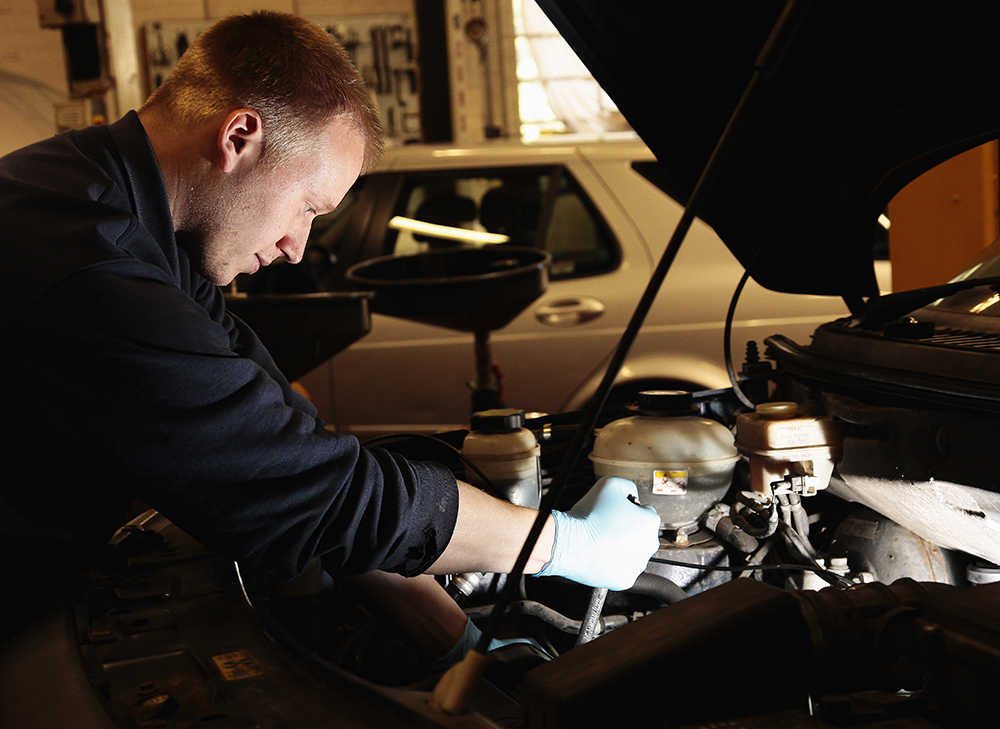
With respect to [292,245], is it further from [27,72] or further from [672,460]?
[27,72]

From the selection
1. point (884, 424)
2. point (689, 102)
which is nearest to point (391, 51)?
point (689, 102)

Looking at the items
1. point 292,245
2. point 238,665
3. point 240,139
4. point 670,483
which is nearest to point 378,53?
point 292,245

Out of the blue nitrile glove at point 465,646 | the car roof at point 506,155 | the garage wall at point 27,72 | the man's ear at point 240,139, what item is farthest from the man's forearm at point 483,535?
the garage wall at point 27,72

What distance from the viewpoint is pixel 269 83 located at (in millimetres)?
1299

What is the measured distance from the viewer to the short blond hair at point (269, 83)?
4.26 ft

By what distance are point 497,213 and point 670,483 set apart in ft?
7.57

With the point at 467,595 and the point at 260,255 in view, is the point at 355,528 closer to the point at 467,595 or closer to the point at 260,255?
the point at 467,595

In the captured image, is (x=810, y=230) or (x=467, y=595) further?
(x=810, y=230)

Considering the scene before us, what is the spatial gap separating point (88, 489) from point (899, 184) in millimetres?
1443

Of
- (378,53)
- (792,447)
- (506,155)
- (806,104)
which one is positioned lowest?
(792,447)

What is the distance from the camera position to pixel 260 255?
1454 mm

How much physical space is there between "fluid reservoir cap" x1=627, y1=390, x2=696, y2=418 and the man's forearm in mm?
418

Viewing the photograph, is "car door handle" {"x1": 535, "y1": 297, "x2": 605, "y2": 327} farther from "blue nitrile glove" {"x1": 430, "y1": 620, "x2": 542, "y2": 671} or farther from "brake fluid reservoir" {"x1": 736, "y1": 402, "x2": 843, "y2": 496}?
"blue nitrile glove" {"x1": 430, "y1": 620, "x2": 542, "y2": 671}

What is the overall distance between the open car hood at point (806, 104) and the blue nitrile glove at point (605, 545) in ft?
2.04
